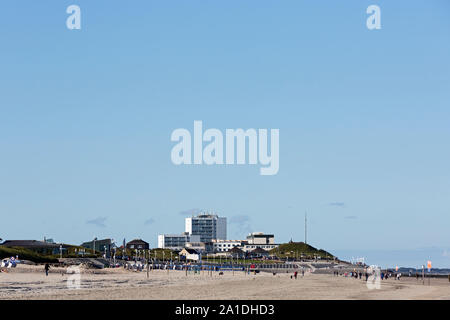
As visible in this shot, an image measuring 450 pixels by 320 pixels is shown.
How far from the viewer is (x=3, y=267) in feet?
313
